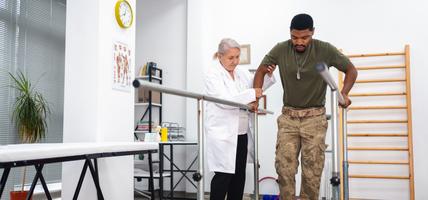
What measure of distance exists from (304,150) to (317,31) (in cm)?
303

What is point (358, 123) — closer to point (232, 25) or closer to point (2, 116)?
point (232, 25)

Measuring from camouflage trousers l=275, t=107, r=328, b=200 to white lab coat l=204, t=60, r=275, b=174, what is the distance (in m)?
0.34

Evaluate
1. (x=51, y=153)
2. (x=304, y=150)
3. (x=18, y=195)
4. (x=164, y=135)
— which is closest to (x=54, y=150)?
(x=51, y=153)

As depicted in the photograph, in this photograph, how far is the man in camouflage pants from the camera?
7.77ft

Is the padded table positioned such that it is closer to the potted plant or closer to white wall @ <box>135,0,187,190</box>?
the potted plant

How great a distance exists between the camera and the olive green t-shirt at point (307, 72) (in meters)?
2.37

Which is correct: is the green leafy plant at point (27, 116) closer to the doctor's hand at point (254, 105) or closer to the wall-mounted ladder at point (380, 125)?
the doctor's hand at point (254, 105)

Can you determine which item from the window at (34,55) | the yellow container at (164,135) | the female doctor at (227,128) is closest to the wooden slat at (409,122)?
the female doctor at (227,128)

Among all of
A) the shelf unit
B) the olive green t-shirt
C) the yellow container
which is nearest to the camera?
the olive green t-shirt

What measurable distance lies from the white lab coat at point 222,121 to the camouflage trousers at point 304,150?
336 mm

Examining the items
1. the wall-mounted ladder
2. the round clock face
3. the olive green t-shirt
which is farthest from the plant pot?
the wall-mounted ladder

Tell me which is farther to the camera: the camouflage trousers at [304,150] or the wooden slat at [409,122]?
the wooden slat at [409,122]

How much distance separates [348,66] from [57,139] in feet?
13.6

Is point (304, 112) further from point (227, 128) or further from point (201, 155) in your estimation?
point (201, 155)
